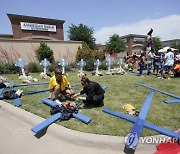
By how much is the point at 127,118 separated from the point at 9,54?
11177 millimetres

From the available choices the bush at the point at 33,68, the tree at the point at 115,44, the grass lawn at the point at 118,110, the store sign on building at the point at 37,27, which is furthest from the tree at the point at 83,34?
the grass lawn at the point at 118,110

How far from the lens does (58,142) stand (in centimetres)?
346

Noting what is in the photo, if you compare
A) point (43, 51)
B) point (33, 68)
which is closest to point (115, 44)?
point (43, 51)

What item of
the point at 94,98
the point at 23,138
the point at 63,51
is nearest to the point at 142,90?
the point at 94,98

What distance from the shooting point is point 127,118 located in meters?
4.24

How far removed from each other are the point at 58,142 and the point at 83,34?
2315 cm

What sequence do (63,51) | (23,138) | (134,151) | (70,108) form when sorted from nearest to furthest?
(134,151), (23,138), (70,108), (63,51)

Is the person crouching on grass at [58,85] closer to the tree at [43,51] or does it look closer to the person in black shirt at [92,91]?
the person in black shirt at [92,91]

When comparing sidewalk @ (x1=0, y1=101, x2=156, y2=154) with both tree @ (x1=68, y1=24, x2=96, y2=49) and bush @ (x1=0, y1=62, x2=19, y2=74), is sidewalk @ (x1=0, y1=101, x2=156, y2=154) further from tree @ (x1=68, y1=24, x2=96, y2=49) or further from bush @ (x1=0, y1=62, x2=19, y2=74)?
tree @ (x1=68, y1=24, x2=96, y2=49)

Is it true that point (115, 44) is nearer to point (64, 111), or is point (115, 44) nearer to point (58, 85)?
point (58, 85)

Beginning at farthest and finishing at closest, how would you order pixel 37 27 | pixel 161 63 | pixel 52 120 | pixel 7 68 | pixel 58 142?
pixel 37 27
pixel 7 68
pixel 161 63
pixel 52 120
pixel 58 142

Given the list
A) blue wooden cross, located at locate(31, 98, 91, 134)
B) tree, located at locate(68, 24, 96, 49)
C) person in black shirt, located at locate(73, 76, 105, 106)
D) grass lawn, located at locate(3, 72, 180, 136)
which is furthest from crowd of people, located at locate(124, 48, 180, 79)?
tree, located at locate(68, 24, 96, 49)

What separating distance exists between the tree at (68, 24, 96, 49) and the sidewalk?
2224 centimetres

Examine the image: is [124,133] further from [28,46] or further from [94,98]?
[28,46]
